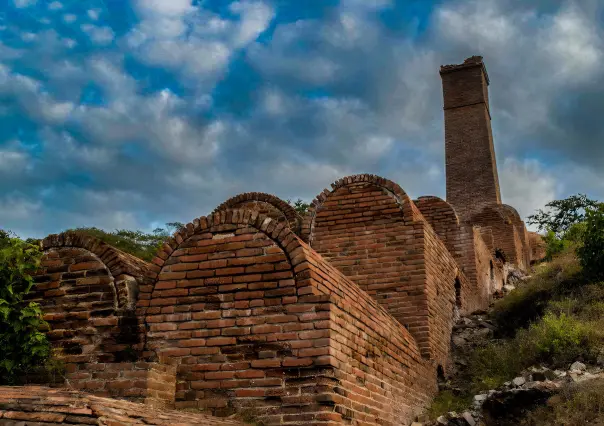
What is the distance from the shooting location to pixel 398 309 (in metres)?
7.93

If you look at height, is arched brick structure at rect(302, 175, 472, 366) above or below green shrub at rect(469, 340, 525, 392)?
above

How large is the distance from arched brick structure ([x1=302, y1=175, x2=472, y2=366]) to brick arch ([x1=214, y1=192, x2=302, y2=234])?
1.31 ft

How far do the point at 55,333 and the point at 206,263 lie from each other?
5.18 feet

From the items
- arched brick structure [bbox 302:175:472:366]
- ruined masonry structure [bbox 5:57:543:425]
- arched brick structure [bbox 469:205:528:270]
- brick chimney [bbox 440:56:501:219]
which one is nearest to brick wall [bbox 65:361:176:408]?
ruined masonry structure [bbox 5:57:543:425]

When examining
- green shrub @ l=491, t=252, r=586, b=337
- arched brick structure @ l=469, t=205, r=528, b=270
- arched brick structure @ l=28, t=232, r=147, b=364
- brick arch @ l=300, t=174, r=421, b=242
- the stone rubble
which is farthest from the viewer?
arched brick structure @ l=469, t=205, r=528, b=270

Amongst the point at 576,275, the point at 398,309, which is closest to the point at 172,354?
the point at 398,309

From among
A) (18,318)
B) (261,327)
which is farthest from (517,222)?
(18,318)

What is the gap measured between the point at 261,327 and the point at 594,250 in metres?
6.83

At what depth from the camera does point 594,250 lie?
9586mm

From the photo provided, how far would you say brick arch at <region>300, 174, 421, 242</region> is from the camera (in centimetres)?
850

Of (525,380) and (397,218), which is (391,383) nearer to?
(525,380)

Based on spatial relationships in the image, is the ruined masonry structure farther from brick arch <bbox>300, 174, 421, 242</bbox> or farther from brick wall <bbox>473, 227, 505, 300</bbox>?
brick wall <bbox>473, 227, 505, 300</bbox>

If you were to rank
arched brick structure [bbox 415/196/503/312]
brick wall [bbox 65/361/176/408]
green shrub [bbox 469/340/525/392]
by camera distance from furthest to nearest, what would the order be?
arched brick structure [bbox 415/196/503/312] < green shrub [bbox 469/340/525/392] < brick wall [bbox 65/361/176/408]

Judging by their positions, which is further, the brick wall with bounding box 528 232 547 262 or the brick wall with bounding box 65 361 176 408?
the brick wall with bounding box 528 232 547 262
